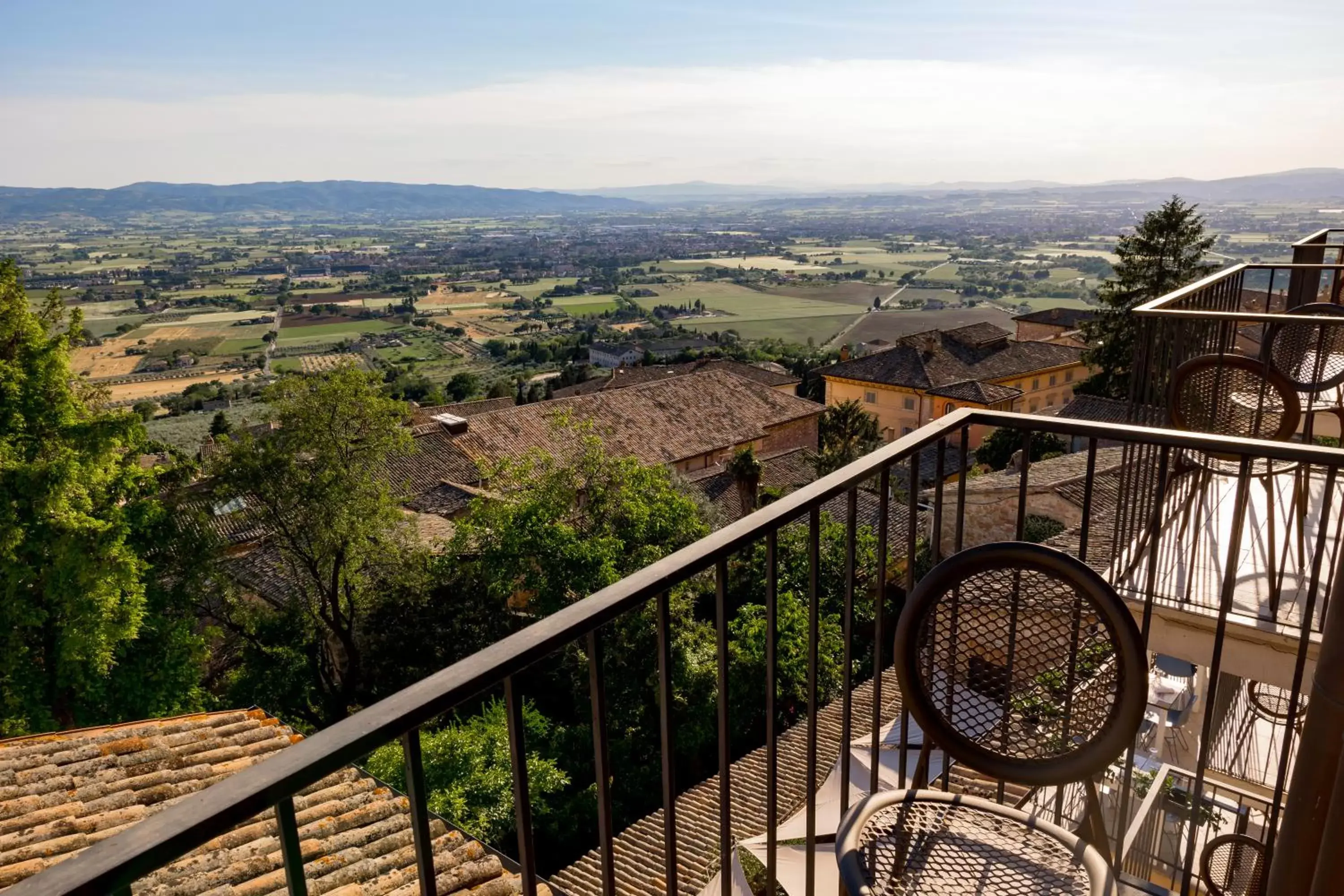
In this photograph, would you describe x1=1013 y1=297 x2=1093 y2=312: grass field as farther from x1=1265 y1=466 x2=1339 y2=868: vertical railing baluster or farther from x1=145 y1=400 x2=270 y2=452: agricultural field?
x1=1265 y1=466 x2=1339 y2=868: vertical railing baluster

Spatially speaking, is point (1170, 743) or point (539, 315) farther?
point (539, 315)

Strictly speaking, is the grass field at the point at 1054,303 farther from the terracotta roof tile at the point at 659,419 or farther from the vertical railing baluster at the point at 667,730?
the vertical railing baluster at the point at 667,730

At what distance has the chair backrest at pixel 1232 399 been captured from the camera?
12.6 ft

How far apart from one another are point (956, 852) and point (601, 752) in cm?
101

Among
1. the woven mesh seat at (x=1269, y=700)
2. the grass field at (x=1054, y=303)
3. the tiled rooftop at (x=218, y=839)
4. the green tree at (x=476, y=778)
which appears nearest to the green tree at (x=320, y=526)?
the green tree at (x=476, y=778)

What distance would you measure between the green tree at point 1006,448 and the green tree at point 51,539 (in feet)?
77.9

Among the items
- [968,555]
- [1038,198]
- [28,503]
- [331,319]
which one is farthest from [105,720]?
[1038,198]

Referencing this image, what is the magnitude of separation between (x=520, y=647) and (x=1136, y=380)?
4.07 m

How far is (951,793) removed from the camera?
6.73ft

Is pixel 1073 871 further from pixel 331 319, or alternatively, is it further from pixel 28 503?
pixel 331 319

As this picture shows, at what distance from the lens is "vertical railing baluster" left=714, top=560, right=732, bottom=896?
155cm

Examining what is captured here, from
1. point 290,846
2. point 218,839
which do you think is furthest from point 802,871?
point 290,846

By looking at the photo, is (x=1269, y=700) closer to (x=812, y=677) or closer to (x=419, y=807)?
(x=812, y=677)

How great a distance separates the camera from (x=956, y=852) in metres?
1.89
